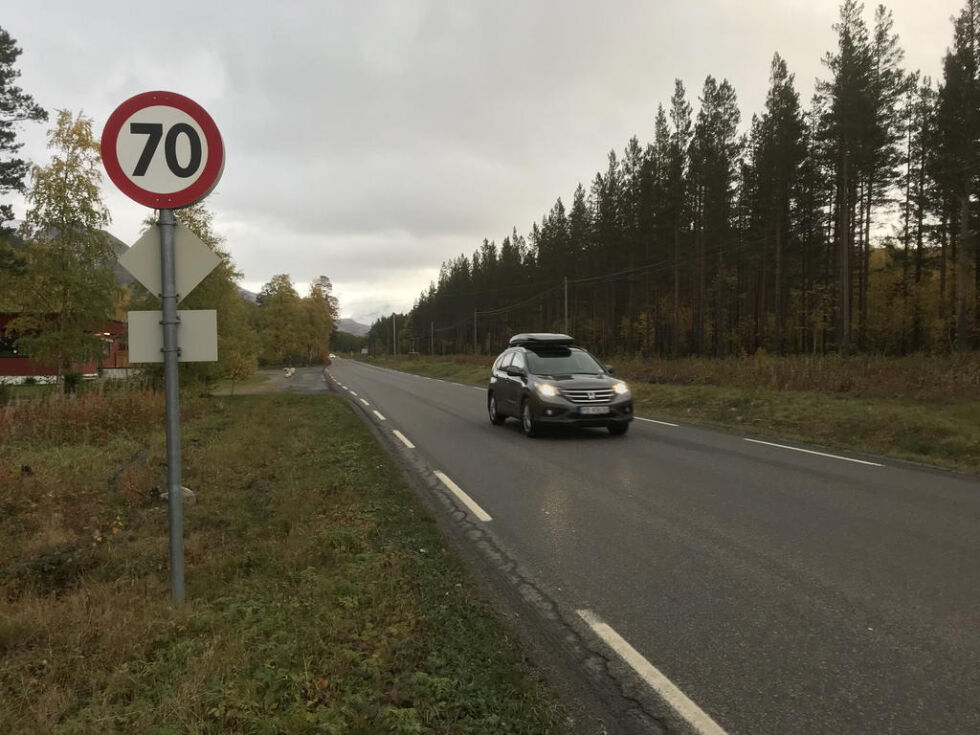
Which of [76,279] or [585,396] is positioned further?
[76,279]

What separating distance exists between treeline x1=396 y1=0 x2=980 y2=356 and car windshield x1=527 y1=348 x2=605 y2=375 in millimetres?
21925

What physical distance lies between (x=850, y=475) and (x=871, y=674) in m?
5.57

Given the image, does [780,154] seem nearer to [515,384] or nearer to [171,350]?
[515,384]

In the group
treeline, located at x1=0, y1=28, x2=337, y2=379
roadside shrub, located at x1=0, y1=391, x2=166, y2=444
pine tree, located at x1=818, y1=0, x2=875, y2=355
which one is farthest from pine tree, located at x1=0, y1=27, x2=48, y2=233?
pine tree, located at x1=818, y1=0, x2=875, y2=355

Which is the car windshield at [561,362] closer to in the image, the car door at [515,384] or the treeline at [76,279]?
the car door at [515,384]

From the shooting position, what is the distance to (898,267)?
144 ft

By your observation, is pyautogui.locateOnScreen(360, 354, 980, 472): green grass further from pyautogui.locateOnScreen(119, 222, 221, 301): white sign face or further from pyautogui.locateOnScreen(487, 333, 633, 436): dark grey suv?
pyautogui.locateOnScreen(119, 222, 221, 301): white sign face

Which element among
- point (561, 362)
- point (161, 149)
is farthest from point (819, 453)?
point (161, 149)

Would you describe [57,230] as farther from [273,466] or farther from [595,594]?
[595,594]

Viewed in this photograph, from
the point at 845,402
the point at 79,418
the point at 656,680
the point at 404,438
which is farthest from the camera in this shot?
the point at 845,402

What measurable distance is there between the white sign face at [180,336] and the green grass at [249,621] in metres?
1.51

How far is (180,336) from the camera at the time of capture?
3.57 m

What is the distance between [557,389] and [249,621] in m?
7.96

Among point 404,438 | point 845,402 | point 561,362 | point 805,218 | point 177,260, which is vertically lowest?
point 404,438
